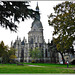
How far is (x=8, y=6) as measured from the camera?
24.1 feet

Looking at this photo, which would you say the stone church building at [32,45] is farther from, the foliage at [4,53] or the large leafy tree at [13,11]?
the large leafy tree at [13,11]

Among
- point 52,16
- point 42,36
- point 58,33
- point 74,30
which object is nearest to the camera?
point 74,30

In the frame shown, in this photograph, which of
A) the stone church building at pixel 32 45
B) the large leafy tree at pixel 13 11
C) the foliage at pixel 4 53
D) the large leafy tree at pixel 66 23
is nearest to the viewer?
the large leafy tree at pixel 13 11

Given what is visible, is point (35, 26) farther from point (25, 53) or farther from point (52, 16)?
point (52, 16)

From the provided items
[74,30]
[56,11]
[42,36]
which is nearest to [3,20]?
[74,30]

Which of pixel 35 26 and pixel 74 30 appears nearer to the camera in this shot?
pixel 74 30

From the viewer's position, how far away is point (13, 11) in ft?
24.5

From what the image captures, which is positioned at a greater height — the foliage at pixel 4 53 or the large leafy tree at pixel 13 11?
the large leafy tree at pixel 13 11

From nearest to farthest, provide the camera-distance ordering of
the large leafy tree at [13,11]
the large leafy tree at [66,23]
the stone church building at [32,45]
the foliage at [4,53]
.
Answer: the large leafy tree at [13,11] → the large leafy tree at [66,23] → the foliage at [4,53] → the stone church building at [32,45]

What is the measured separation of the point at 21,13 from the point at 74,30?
12932mm

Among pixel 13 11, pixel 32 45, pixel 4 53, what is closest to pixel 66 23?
pixel 13 11

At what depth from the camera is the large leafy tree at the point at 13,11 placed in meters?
7.37

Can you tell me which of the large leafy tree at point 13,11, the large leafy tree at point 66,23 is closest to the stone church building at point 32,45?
the large leafy tree at point 66,23

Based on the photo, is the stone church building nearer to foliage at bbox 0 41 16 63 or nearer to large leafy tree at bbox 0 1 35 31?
foliage at bbox 0 41 16 63
